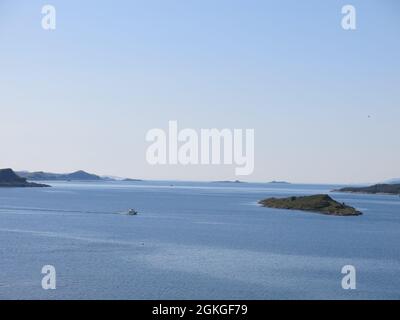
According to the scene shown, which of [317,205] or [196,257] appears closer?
[196,257]

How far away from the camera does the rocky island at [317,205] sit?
99.5 meters

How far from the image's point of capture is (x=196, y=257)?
46406 mm

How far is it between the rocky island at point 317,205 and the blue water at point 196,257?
49.7 ft

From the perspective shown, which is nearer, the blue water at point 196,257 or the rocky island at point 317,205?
the blue water at point 196,257

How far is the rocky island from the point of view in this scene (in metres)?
99.5

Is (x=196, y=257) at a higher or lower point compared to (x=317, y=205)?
higher

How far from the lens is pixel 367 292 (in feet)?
115

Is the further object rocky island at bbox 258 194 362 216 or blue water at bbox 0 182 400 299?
rocky island at bbox 258 194 362 216

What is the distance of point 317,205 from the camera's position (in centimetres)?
10681

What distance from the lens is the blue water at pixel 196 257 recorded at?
33.5 meters

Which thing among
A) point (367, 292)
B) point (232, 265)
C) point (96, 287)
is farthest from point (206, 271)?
point (367, 292)

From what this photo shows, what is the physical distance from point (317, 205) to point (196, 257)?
65.4 metres

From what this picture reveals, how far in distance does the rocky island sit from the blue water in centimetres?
1514
